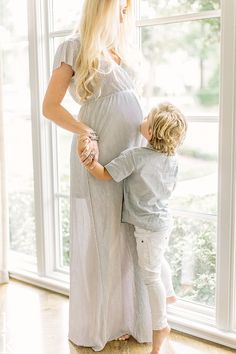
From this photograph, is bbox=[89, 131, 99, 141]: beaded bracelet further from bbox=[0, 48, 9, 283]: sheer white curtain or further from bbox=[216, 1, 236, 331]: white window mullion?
bbox=[0, 48, 9, 283]: sheer white curtain

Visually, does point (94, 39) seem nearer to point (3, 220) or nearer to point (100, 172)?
point (100, 172)

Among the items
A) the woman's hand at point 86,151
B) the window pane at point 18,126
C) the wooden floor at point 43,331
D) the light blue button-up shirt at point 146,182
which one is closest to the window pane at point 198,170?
the light blue button-up shirt at point 146,182

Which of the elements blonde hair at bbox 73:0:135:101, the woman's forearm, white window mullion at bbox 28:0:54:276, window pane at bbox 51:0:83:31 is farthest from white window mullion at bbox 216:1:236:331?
white window mullion at bbox 28:0:54:276

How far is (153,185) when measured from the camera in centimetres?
218

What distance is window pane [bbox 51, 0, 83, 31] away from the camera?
2760 millimetres

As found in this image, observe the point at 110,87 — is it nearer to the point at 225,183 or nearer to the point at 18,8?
the point at 225,183

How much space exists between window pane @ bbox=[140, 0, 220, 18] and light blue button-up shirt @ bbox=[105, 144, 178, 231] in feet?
2.12

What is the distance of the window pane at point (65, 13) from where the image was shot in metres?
2.76

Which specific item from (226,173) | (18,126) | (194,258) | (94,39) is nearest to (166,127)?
(226,173)

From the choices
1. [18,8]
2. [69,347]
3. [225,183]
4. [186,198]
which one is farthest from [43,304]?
[18,8]

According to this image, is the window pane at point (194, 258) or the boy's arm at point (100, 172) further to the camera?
the window pane at point (194, 258)

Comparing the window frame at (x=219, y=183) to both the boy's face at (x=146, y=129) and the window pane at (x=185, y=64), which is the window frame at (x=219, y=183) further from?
the boy's face at (x=146, y=129)

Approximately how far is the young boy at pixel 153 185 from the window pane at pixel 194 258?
28 cm

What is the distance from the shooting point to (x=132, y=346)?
2.41 metres
